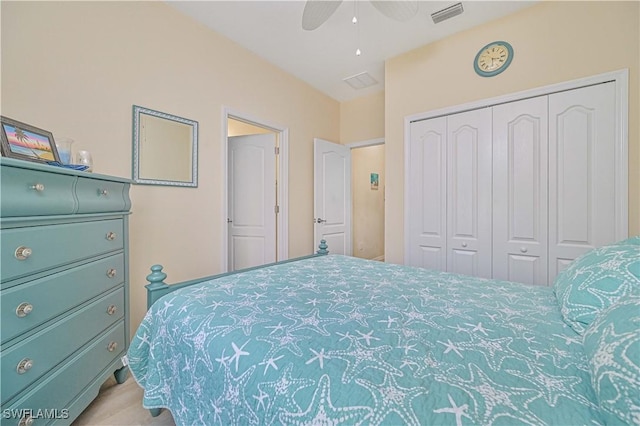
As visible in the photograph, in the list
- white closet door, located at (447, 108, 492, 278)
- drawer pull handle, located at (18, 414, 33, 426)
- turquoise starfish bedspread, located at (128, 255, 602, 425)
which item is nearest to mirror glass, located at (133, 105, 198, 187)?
turquoise starfish bedspread, located at (128, 255, 602, 425)

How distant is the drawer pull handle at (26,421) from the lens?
0.96m

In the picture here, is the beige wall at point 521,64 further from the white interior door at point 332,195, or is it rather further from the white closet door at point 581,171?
the white interior door at point 332,195

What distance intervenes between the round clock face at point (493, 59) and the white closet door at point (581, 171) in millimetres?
511

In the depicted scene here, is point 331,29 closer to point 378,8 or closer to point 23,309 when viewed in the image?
point 378,8

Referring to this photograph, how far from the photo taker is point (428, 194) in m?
2.79

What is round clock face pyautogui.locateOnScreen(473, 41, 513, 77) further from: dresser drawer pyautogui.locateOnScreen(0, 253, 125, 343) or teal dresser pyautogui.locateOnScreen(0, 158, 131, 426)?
dresser drawer pyautogui.locateOnScreen(0, 253, 125, 343)

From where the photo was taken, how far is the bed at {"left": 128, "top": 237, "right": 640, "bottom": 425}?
0.56 m

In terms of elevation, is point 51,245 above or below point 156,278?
above

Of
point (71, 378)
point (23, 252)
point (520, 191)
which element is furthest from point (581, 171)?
point (71, 378)

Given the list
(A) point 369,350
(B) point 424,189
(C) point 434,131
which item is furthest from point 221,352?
(C) point 434,131

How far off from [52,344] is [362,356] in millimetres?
1300

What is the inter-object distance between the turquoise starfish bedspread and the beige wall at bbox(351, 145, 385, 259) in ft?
11.4

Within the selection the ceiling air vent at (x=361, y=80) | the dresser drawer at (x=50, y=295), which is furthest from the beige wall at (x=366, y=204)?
the dresser drawer at (x=50, y=295)

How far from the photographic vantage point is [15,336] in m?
0.96
